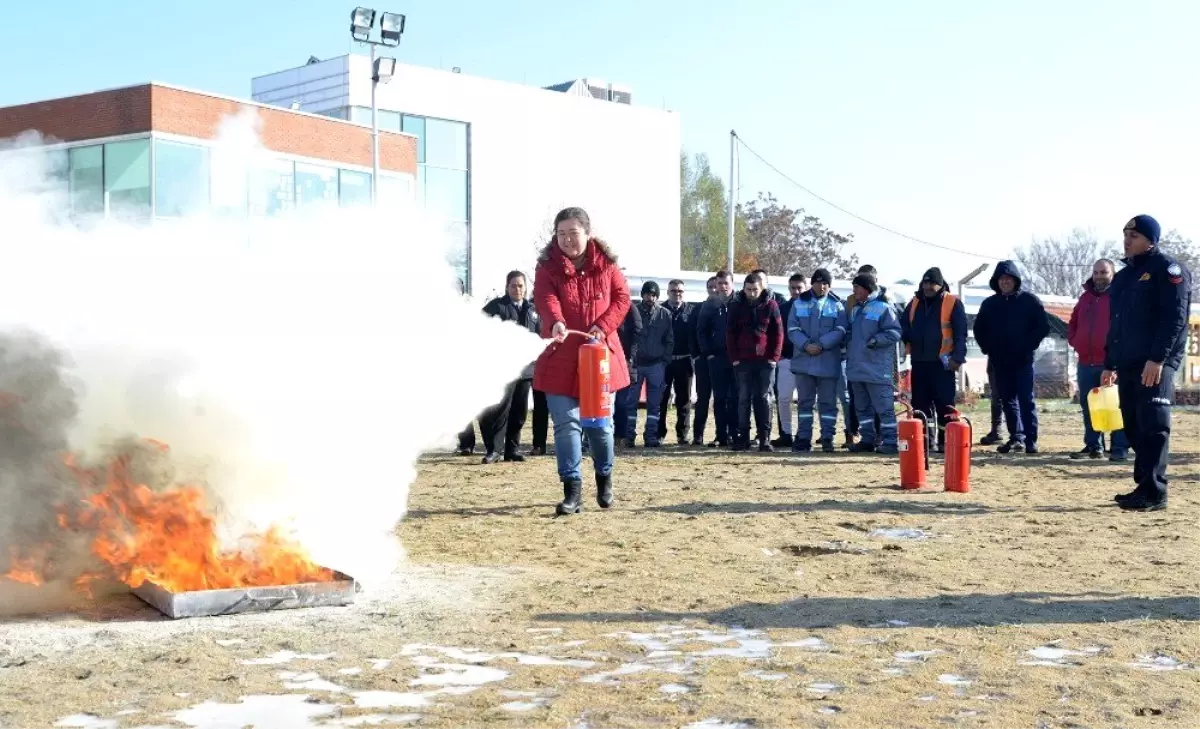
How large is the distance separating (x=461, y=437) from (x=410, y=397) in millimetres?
8257

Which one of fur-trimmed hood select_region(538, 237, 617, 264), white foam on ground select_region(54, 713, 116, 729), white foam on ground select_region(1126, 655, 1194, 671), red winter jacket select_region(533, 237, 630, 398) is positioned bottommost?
white foam on ground select_region(1126, 655, 1194, 671)

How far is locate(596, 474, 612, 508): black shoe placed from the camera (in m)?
9.96

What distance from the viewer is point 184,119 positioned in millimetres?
28391

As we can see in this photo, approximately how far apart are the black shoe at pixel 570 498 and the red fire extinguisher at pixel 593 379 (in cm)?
55

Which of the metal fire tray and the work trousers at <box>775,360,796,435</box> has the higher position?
the work trousers at <box>775,360,796,435</box>

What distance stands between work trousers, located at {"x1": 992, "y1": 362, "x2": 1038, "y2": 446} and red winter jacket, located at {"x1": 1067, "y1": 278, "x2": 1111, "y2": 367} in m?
0.73

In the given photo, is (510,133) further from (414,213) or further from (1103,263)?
(414,213)

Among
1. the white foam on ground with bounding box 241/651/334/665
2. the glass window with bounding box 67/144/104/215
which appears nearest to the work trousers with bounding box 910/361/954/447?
the glass window with bounding box 67/144/104/215

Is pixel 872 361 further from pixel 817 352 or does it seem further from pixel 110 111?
pixel 110 111

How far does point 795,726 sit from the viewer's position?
4254 millimetres

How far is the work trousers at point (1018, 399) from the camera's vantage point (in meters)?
15.6

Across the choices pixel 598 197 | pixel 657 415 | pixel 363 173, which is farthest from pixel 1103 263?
pixel 598 197

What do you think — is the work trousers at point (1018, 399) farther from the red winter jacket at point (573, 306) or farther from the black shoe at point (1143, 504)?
the red winter jacket at point (573, 306)

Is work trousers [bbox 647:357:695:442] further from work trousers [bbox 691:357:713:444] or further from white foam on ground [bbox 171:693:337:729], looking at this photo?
white foam on ground [bbox 171:693:337:729]
